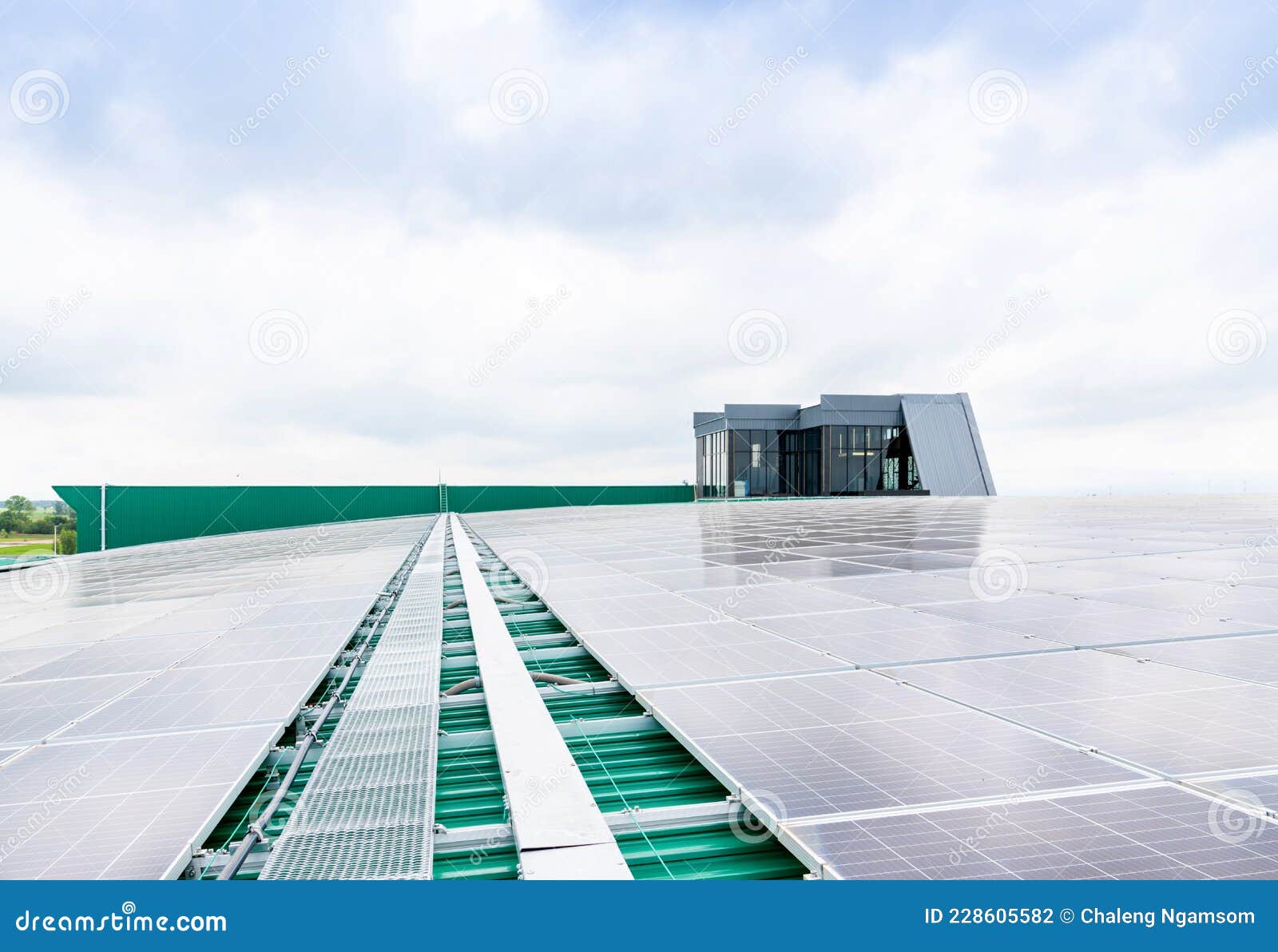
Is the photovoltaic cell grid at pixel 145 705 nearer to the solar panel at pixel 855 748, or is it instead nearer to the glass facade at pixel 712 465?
the solar panel at pixel 855 748

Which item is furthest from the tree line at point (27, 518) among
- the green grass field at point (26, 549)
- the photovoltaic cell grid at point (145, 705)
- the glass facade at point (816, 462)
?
the glass facade at point (816, 462)

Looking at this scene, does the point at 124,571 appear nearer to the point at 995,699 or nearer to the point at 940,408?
the point at 995,699

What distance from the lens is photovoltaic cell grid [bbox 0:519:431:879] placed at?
2.91 metres

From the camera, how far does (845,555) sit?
1291 cm

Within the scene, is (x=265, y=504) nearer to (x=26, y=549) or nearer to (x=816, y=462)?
(x=26, y=549)

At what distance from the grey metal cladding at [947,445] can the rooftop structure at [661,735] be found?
165 ft

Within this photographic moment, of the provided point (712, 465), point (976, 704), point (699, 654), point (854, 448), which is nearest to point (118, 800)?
point (699, 654)

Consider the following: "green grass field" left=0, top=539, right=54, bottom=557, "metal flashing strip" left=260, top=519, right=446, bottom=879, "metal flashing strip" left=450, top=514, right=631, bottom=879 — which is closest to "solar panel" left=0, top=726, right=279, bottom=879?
"metal flashing strip" left=260, top=519, right=446, bottom=879

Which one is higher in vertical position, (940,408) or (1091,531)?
(940,408)

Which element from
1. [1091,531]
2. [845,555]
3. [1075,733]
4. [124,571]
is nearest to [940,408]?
[1091,531]

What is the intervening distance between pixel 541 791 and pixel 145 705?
10.4ft

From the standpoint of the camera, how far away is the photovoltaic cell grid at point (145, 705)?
2.91 metres

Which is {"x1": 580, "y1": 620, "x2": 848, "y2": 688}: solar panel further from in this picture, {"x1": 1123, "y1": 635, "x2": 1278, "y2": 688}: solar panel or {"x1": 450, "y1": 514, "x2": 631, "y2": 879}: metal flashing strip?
{"x1": 1123, "y1": 635, "x2": 1278, "y2": 688}: solar panel
